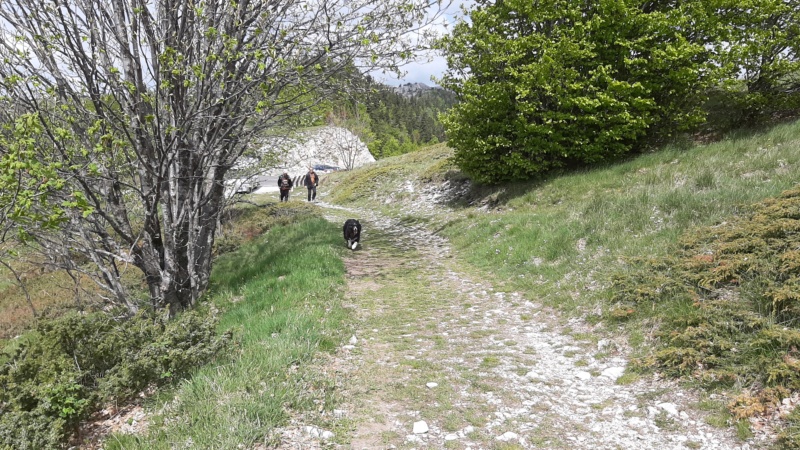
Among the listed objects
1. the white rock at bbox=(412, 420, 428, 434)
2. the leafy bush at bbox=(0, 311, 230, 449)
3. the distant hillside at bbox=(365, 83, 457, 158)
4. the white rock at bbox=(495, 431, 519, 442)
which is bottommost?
the white rock at bbox=(495, 431, 519, 442)

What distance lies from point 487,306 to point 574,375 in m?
2.87

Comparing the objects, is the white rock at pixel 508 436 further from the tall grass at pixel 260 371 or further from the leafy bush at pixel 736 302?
the leafy bush at pixel 736 302

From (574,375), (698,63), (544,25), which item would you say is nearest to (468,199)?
(544,25)

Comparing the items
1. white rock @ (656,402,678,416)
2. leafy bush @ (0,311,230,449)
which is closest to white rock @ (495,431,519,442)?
white rock @ (656,402,678,416)

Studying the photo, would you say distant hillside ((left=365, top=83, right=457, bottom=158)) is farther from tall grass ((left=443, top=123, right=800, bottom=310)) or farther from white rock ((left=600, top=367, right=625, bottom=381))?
white rock ((left=600, top=367, right=625, bottom=381))

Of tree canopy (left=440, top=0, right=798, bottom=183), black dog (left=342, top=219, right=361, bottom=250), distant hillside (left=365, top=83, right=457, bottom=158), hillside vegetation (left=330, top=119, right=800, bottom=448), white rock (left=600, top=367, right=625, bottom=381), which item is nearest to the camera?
hillside vegetation (left=330, top=119, right=800, bottom=448)

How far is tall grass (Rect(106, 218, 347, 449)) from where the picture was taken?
12.8 feet

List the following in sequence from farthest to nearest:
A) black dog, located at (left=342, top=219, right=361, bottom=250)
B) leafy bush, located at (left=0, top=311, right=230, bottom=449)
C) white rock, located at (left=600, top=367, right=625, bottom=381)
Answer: black dog, located at (left=342, top=219, right=361, bottom=250)
white rock, located at (left=600, top=367, right=625, bottom=381)
leafy bush, located at (left=0, top=311, right=230, bottom=449)

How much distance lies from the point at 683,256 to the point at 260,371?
683 centimetres

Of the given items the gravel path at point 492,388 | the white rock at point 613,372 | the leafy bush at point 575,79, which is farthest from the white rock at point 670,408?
the leafy bush at point 575,79

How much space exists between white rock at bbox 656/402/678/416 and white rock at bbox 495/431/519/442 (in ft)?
5.39

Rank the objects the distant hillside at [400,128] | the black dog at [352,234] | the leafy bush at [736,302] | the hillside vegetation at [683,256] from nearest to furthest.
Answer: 1. the leafy bush at [736,302]
2. the hillside vegetation at [683,256]
3. the black dog at [352,234]
4. the distant hillside at [400,128]

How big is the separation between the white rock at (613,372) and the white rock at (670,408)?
71 centimetres

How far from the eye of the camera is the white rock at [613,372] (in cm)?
504
